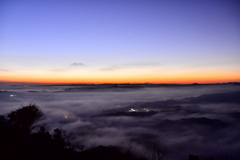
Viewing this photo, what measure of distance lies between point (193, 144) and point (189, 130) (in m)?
11.8

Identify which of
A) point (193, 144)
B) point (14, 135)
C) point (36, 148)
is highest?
point (14, 135)

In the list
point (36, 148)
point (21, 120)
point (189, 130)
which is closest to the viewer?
point (36, 148)

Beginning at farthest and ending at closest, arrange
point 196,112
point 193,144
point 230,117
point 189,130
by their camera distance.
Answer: point 196,112, point 230,117, point 189,130, point 193,144

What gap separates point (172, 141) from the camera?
162 feet

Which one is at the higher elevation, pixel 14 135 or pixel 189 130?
pixel 14 135

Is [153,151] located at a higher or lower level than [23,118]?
lower

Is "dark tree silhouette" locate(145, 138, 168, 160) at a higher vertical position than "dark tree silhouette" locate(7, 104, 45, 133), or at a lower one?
lower

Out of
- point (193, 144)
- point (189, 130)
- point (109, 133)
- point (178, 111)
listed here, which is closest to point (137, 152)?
point (109, 133)

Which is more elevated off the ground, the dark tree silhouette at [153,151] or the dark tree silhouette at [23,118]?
the dark tree silhouette at [23,118]

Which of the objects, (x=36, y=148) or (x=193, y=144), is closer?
(x=36, y=148)

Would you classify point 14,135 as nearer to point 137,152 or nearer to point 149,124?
point 137,152

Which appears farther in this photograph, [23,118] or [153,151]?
[153,151]

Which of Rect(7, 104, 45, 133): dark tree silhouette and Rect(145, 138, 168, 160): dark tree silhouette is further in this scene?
Rect(145, 138, 168, 160): dark tree silhouette

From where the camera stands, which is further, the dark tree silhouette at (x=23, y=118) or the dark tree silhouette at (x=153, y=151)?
the dark tree silhouette at (x=153, y=151)
